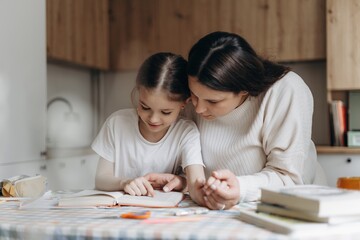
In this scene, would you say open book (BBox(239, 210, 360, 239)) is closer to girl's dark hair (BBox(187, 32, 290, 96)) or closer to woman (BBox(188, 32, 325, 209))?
woman (BBox(188, 32, 325, 209))

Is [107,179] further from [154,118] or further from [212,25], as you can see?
[212,25]

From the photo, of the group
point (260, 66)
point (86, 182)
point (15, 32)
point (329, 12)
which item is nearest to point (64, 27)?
point (15, 32)

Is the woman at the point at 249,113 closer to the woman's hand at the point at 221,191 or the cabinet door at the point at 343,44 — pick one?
the woman's hand at the point at 221,191

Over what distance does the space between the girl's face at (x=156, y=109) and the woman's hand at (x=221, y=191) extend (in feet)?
1.17

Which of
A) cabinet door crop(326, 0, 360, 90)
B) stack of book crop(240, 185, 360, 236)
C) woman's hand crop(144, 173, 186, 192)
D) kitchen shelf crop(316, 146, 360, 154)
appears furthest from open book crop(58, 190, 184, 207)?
cabinet door crop(326, 0, 360, 90)

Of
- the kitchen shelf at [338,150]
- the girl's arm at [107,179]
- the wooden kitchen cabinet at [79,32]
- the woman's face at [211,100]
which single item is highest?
the wooden kitchen cabinet at [79,32]

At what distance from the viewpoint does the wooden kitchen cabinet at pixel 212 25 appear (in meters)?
3.51

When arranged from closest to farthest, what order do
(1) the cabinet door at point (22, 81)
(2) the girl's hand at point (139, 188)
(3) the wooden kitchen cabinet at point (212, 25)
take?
(2) the girl's hand at point (139, 188)
(1) the cabinet door at point (22, 81)
(3) the wooden kitchen cabinet at point (212, 25)

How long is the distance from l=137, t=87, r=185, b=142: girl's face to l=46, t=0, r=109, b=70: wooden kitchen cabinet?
188 cm

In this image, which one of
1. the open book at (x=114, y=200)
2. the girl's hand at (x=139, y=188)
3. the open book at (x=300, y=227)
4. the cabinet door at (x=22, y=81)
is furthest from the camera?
the cabinet door at (x=22, y=81)

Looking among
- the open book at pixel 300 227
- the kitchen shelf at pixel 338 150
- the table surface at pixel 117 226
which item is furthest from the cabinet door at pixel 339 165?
the open book at pixel 300 227

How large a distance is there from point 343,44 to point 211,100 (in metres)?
2.20

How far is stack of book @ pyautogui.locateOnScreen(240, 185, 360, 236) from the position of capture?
0.87 meters

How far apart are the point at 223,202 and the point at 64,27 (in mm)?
2551
